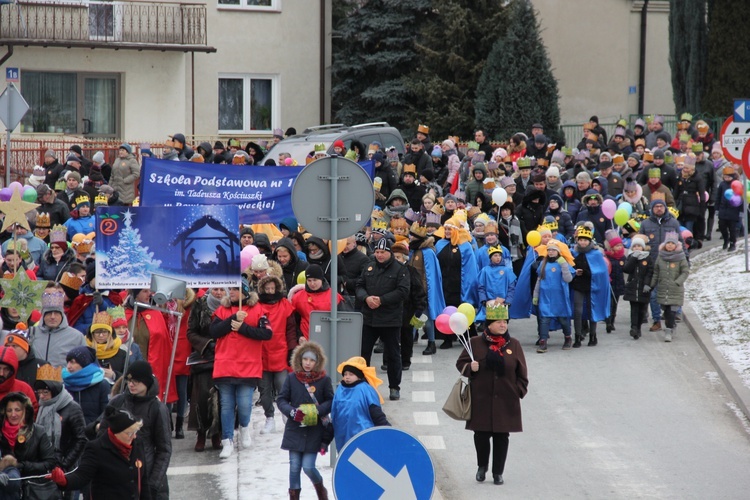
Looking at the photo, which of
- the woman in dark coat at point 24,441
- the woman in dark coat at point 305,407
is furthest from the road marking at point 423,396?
the woman in dark coat at point 24,441

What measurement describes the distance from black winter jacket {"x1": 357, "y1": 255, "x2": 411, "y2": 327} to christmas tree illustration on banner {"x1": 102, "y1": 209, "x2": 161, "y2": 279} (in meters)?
3.17

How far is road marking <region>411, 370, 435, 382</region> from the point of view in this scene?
53.0ft

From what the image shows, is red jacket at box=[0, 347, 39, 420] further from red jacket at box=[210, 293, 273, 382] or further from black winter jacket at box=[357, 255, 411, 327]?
black winter jacket at box=[357, 255, 411, 327]

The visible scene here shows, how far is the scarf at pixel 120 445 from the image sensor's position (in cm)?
880

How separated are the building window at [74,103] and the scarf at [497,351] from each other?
2534cm

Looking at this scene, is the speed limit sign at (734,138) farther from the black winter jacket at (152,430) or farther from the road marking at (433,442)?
the black winter jacket at (152,430)

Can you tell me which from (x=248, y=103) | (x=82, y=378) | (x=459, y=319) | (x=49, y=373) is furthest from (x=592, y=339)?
(x=248, y=103)

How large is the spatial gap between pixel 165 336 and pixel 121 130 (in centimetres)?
2312

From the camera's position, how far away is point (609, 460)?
500 inches

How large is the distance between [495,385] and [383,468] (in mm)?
4112

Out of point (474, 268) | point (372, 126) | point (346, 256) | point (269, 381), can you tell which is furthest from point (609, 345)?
point (372, 126)

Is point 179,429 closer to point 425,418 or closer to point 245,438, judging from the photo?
point 245,438

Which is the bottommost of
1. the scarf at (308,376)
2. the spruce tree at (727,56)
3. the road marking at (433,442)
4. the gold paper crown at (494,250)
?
the road marking at (433,442)

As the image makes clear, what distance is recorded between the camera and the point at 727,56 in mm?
34219
